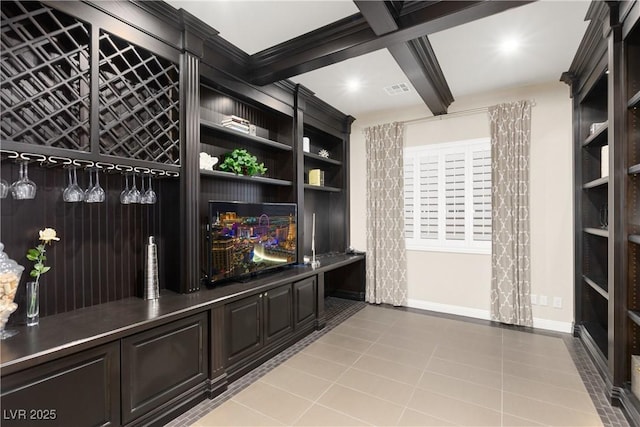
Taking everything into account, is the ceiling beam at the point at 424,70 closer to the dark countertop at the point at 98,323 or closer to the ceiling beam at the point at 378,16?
the ceiling beam at the point at 378,16

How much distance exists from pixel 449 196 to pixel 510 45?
189cm

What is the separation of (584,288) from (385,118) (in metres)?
3.19

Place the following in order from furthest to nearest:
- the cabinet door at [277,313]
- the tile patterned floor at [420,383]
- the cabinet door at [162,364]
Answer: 1. the cabinet door at [277,313]
2. the tile patterned floor at [420,383]
3. the cabinet door at [162,364]

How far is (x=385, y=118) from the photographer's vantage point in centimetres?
461

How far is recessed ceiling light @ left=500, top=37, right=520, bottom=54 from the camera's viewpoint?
106 inches

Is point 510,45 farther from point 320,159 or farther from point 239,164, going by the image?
point 239,164

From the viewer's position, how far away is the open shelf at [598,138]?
266 cm

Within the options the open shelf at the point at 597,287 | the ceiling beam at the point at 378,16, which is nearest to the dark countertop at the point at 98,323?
Answer: the ceiling beam at the point at 378,16

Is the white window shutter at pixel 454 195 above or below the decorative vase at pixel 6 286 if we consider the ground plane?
above

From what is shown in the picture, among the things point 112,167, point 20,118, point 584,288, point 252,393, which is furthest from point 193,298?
point 584,288

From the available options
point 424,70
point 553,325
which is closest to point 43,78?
point 424,70

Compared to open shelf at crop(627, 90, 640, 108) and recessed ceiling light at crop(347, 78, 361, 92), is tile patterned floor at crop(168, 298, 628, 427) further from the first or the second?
recessed ceiling light at crop(347, 78, 361, 92)

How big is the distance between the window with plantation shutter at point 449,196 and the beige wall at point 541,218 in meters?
0.16

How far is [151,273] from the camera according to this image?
2297 mm
